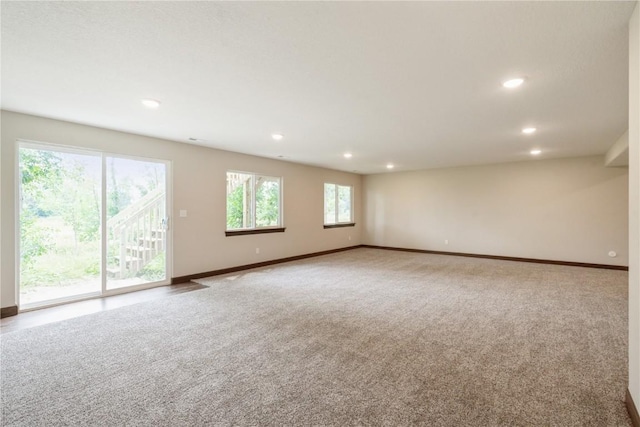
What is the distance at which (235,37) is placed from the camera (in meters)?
2.00

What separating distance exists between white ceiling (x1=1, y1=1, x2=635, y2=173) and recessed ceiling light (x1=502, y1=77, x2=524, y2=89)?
8 cm

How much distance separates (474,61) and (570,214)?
6.08m

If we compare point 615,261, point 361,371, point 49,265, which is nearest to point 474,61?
point 361,371

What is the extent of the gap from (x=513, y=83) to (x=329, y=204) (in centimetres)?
636

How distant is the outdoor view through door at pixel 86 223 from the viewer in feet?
12.3

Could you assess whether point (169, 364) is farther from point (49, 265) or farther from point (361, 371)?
point (49, 265)

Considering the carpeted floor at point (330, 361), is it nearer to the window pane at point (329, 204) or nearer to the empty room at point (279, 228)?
the empty room at point (279, 228)

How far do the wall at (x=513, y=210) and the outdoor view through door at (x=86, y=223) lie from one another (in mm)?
6428

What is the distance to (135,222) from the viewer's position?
468 centimetres

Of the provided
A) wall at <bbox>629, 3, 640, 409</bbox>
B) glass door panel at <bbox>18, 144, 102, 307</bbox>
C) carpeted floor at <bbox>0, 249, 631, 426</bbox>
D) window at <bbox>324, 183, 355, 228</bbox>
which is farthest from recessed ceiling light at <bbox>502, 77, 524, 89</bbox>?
window at <bbox>324, 183, 355, 228</bbox>

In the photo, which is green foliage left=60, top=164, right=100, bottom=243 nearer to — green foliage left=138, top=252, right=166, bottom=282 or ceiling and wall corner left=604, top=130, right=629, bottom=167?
green foliage left=138, top=252, right=166, bottom=282

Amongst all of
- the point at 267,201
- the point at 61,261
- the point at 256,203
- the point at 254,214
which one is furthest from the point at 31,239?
the point at 267,201

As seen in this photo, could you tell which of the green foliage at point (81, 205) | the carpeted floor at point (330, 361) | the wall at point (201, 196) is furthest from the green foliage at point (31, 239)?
the carpeted floor at point (330, 361)

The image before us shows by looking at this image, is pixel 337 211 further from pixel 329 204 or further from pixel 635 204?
pixel 635 204
